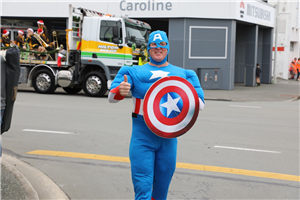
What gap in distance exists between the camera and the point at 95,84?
1519 centimetres

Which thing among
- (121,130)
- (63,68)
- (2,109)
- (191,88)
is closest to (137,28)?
(63,68)

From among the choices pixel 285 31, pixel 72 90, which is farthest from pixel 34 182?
pixel 285 31

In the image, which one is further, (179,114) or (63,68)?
(63,68)

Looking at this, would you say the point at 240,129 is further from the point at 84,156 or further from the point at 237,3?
the point at 237,3

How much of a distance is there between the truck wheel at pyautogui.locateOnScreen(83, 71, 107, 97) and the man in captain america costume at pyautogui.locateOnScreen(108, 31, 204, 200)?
A: 1157cm

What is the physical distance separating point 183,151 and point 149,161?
351 cm

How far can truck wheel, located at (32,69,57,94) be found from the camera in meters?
15.7

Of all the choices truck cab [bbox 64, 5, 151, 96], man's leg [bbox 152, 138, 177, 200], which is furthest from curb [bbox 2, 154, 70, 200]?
truck cab [bbox 64, 5, 151, 96]

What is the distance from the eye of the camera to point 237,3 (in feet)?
69.9

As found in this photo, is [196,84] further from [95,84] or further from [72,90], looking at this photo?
[72,90]

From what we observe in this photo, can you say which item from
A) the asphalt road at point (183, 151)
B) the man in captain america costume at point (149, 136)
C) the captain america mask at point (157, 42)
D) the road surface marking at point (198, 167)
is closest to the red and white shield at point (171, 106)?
the man in captain america costume at point (149, 136)

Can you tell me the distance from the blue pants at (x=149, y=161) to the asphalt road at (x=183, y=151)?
125 cm

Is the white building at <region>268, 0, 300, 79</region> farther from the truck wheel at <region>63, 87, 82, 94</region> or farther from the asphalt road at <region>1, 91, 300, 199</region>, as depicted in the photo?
the asphalt road at <region>1, 91, 300, 199</region>

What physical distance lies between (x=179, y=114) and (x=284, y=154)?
4.12m
